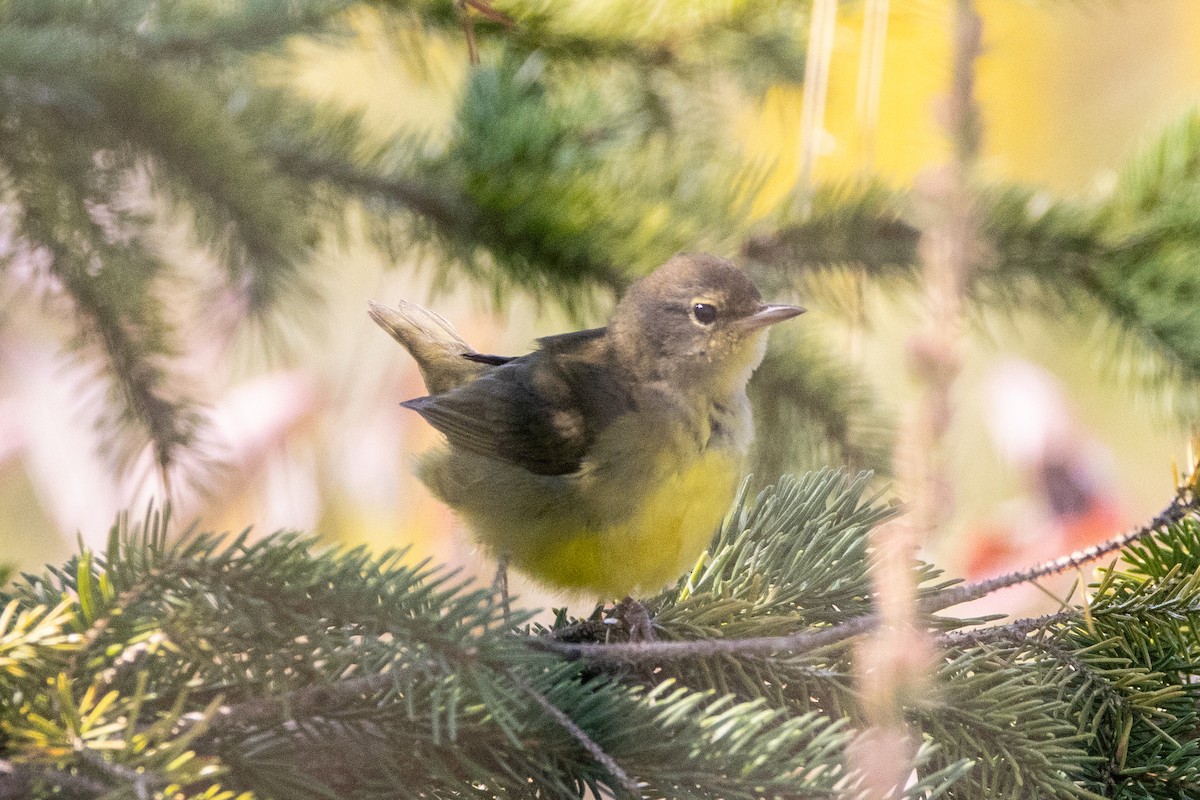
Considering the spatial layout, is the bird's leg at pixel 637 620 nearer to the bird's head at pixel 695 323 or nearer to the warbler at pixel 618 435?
the warbler at pixel 618 435

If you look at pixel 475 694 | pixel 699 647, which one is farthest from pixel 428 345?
pixel 475 694

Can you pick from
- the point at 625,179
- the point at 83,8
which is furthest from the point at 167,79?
the point at 625,179

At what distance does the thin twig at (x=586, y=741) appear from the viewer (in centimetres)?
90

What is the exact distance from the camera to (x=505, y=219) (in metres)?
1.88

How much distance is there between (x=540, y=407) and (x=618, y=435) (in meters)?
0.23

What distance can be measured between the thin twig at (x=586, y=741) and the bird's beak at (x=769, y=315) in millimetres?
971

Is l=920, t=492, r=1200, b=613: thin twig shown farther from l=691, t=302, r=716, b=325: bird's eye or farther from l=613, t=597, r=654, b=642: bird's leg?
l=691, t=302, r=716, b=325: bird's eye

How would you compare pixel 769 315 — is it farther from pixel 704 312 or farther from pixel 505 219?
pixel 505 219

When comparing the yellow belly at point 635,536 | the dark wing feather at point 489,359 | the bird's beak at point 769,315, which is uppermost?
the dark wing feather at point 489,359

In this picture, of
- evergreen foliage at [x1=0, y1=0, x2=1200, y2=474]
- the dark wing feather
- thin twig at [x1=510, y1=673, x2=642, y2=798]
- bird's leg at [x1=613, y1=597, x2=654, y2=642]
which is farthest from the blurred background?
thin twig at [x1=510, y1=673, x2=642, y2=798]

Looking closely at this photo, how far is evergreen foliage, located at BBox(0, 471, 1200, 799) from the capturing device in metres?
0.85

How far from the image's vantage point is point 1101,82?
5.03 m

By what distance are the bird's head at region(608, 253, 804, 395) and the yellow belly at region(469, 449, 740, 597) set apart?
0.75 ft

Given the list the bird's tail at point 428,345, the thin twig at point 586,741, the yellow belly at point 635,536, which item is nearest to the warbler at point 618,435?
the yellow belly at point 635,536
